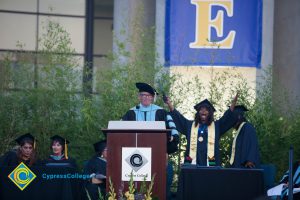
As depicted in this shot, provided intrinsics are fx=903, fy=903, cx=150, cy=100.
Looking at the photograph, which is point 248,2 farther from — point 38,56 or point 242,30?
point 38,56

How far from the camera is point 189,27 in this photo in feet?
45.3

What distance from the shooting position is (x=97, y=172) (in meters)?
9.98

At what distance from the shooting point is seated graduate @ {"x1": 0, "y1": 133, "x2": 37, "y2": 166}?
33.6ft

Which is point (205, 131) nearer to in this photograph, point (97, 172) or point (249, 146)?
point (249, 146)

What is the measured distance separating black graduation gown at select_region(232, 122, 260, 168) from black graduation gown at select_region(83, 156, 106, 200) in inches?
61.0

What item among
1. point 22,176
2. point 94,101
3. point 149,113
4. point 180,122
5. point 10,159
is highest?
point 94,101

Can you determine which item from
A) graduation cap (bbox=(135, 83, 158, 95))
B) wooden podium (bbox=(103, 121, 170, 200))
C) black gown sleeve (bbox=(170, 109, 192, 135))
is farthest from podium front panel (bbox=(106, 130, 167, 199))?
black gown sleeve (bbox=(170, 109, 192, 135))

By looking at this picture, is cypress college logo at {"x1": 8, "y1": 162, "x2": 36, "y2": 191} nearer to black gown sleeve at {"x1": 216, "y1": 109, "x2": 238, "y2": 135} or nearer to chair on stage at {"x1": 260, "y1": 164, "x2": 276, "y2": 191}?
black gown sleeve at {"x1": 216, "y1": 109, "x2": 238, "y2": 135}

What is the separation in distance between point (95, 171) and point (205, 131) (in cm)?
135

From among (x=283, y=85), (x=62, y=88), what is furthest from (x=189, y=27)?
(x=62, y=88)

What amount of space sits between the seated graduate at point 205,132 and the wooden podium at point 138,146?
163cm

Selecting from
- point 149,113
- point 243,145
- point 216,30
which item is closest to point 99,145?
point 149,113

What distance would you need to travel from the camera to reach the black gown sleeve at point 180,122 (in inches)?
410

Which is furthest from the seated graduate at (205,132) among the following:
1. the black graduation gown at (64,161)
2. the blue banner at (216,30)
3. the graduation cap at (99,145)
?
the blue banner at (216,30)
